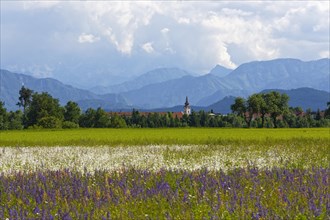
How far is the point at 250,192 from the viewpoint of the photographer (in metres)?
8.67

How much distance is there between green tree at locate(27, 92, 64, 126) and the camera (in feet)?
419

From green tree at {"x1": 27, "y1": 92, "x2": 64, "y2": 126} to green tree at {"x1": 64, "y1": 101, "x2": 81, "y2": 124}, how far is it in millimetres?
2678

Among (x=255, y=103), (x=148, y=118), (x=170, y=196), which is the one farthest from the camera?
(x=148, y=118)

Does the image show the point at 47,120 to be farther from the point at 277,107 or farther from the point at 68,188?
the point at 68,188

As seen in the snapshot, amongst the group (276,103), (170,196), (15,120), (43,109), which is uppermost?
(276,103)

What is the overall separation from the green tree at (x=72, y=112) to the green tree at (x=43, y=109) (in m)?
2.68

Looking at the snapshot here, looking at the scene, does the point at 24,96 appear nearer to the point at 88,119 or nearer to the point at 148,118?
the point at 88,119

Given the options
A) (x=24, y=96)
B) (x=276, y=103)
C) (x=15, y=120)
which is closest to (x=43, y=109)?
(x=15, y=120)

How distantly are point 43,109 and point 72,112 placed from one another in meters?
8.85

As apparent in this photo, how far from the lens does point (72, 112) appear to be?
133625 millimetres

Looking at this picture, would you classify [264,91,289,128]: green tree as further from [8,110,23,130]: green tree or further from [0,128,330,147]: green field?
[0,128,330,147]: green field

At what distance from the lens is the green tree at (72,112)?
133625mm

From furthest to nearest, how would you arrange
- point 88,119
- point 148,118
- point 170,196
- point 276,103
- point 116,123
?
point 148,118, point 276,103, point 88,119, point 116,123, point 170,196

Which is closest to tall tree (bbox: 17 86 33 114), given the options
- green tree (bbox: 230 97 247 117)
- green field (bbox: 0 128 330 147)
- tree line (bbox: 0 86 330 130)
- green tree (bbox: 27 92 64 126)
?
tree line (bbox: 0 86 330 130)
